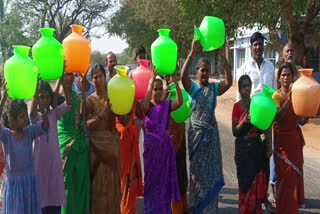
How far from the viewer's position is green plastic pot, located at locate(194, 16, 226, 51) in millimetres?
3479

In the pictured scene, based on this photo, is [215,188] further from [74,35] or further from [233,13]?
[233,13]

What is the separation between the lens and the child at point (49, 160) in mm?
3232

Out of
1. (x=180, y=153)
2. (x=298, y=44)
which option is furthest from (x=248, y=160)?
(x=298, y=44)

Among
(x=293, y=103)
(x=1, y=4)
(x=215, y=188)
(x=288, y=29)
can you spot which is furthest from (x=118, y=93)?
(x=1, y=4)

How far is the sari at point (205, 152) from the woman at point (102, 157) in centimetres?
84

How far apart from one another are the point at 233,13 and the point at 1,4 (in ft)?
80.2

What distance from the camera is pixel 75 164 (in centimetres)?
338

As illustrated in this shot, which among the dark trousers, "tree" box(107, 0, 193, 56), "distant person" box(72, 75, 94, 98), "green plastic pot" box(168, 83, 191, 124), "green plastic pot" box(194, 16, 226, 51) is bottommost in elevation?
the dark trousers

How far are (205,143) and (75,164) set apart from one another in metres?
1.24

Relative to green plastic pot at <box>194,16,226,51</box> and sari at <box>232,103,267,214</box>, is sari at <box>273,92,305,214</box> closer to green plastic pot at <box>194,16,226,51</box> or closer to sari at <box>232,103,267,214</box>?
sari at <box>232,103,267,214</box>

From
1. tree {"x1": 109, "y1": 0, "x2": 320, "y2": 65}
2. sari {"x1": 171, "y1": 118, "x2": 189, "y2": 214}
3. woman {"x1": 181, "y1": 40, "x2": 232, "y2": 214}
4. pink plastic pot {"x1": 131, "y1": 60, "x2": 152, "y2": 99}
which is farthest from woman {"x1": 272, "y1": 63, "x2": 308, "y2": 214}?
tree {"x1": 109, "y1": 0, "x2": 320, "y2": 65}

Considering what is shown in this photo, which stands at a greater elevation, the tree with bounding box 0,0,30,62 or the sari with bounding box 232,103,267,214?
the tree with bounding box 0,0,30,62

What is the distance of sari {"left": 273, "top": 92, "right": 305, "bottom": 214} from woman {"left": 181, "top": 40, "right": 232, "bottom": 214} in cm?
63

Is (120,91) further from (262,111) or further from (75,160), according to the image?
(262,111)
